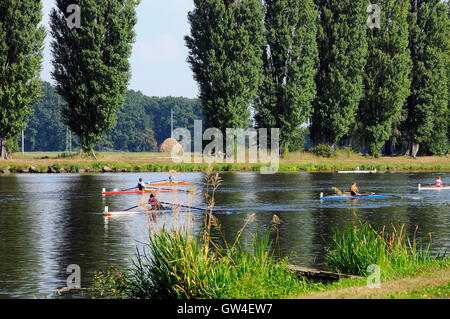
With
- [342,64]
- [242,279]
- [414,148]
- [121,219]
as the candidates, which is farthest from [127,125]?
[242,279]

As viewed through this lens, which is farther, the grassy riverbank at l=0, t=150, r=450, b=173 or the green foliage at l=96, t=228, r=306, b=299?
the grassy riverbank at l=0, t=150, r=450, b=173

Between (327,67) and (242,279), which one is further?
(327,67)

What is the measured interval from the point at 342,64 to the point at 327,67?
13.4ft

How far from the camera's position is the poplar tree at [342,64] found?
81.6 meters

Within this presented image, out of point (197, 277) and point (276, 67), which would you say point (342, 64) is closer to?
point (276, 67)

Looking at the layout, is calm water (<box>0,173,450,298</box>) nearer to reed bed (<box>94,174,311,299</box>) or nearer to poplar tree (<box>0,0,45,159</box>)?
reed bed (<box>94,174,311,299</box>)

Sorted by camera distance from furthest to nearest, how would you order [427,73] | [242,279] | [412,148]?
[412,148] < [427,73] < [242,279]

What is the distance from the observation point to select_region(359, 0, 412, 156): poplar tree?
84.4 m

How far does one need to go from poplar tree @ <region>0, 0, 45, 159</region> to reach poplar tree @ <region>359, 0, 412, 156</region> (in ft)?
144

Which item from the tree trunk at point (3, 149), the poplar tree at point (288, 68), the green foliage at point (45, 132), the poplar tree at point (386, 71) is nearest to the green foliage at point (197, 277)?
the tree trunk at point (3, 149)

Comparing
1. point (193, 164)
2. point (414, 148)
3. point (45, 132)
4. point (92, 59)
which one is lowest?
point (193, 164)

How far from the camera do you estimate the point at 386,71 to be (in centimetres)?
8562

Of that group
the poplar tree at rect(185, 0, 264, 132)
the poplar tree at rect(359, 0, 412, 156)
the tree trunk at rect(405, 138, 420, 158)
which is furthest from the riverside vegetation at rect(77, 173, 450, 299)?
the tree trunk at rect(405, 138, 420, 158)
